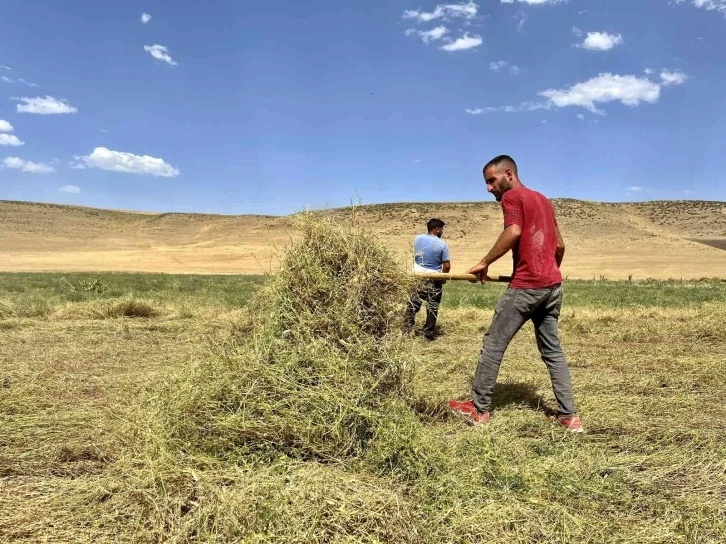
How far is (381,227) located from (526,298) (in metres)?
30.9

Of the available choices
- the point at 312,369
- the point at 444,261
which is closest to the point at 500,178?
the point at 312,369

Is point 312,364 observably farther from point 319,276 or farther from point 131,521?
point 131,521

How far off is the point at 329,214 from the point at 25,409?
9.70 feet

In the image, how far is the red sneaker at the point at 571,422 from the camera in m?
3.82

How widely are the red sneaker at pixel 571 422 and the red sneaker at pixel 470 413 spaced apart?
58cm

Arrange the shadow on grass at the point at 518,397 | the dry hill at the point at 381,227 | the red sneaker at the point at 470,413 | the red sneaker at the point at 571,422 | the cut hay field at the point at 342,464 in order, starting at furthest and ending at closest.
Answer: the dry hill at the point at 381,227
the shadow on grass at the point at 518,397
the red sneaker at the point at 470,413
the red sneaker at the point at 571,422
the cut hay field at the point at 342,464

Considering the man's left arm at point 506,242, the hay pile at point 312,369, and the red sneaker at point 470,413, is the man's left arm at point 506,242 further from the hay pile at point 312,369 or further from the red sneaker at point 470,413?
the red sneaker at point 470,413

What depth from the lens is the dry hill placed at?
34688 mm

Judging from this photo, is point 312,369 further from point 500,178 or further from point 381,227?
point 381,227

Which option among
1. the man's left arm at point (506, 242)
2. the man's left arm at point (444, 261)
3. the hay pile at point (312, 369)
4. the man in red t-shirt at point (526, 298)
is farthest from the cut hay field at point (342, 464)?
the man's left arm at point (444, 261)

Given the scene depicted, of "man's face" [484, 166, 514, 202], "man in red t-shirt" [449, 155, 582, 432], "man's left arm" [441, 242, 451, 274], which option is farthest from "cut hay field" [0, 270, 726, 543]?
"man's left arm" [441, 242, 451, 274]

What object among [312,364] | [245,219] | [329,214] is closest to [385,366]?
[312,364]

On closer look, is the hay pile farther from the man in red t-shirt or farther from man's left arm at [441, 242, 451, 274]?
man's left arm at [441, 242, 451, 274]

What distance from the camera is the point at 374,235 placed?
413 centimetres
